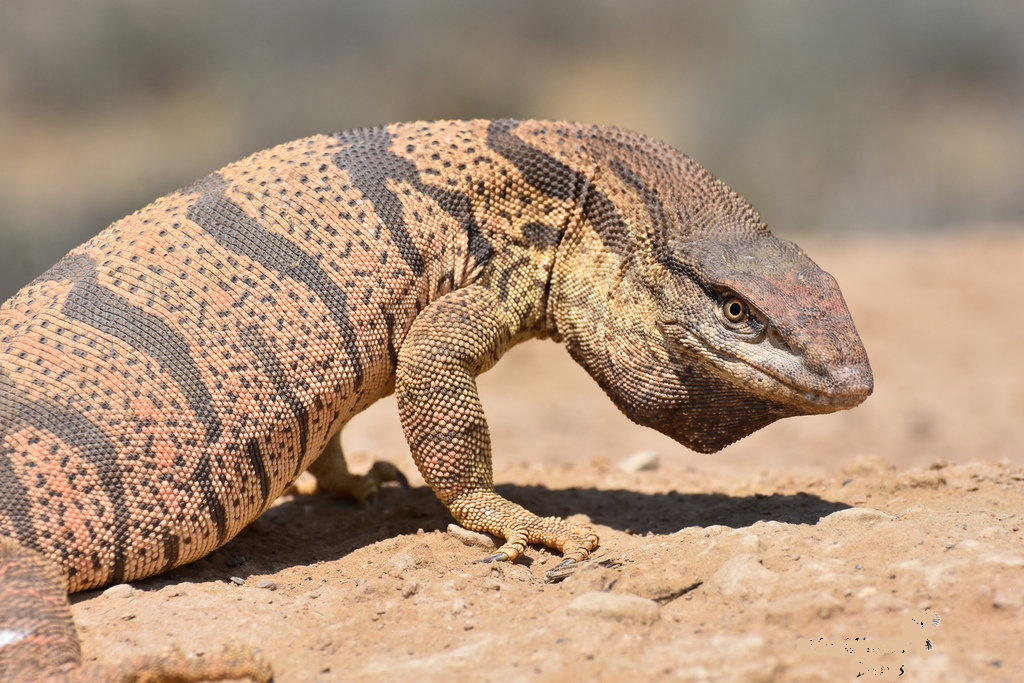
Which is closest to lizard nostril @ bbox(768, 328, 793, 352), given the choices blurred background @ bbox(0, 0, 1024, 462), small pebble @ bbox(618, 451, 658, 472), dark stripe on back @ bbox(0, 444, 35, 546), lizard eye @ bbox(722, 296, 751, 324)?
lizard eye @ bbox(722, 296, 751, 324)

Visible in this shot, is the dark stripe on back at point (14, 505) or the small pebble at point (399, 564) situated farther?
the small pebble at point (399, 564)

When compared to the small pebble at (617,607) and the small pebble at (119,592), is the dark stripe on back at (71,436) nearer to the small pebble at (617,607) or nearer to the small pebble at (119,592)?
the small pebble at (119,592)

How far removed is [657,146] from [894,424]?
25.6 ft

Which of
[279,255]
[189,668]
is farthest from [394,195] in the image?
[189,668]

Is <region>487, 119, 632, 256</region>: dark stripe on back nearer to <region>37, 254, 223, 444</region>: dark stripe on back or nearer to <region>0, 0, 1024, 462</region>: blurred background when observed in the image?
<region>37, 254, 223, 444</region>: dark stripe on back

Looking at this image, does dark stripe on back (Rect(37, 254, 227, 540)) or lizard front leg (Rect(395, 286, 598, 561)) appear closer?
dark stripe on back (Rect(37, 254, 227, 540))

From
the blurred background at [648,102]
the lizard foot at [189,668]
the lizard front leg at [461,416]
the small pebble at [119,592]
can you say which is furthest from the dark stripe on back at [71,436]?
the blurred background at [648,102]

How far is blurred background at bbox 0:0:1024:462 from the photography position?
19125 mm

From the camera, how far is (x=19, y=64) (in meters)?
23.6

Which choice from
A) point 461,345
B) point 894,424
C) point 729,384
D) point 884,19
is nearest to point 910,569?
point 729,384

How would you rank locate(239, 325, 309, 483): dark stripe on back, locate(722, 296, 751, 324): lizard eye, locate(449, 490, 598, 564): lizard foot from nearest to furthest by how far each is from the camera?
1. locate(722, 296, 751, 324): lizard eye
2. locate(239, 325, 309, 483): dark stripe on back
3. locate(449, 490, 598, 564): lizard foot

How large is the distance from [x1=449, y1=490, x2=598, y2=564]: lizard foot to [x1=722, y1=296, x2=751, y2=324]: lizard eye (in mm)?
1769

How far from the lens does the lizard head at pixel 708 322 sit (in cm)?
602

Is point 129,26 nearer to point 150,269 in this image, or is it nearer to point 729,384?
point 150,269
